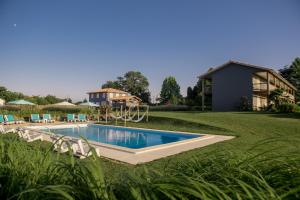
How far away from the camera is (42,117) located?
25.7 meters

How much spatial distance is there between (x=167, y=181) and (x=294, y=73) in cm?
5830

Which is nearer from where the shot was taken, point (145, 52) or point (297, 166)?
point (297, 166)

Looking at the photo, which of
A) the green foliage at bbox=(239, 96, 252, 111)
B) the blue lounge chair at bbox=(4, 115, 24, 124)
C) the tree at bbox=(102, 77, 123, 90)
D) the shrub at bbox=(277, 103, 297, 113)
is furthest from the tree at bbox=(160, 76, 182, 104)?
the blue lounge chair at bbox=(4, 115, 24, 124)

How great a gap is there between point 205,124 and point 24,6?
20.5 metres

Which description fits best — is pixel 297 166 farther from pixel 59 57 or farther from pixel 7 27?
pixel 59 57

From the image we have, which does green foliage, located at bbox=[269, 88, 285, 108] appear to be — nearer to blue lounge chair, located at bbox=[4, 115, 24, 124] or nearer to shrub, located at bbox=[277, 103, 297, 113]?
shrub, located at bbox=[277, 103, 297, 113]

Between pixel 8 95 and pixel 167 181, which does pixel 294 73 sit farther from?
pixel 8 95

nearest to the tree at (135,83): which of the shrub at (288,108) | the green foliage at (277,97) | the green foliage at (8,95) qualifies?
the green foliage at (8,95)

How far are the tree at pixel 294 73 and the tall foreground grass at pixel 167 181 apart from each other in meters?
53.4

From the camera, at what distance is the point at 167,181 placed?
1.20 metres

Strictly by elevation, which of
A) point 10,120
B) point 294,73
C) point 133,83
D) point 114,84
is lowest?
point 10,120

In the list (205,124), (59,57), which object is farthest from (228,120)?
(59,57)

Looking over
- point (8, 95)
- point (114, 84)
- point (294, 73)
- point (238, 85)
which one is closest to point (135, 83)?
point (114, 84)

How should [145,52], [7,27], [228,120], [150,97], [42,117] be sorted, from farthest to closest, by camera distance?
[150,97]
[145,52]
[42,117]
[7,27]
[228,120]
